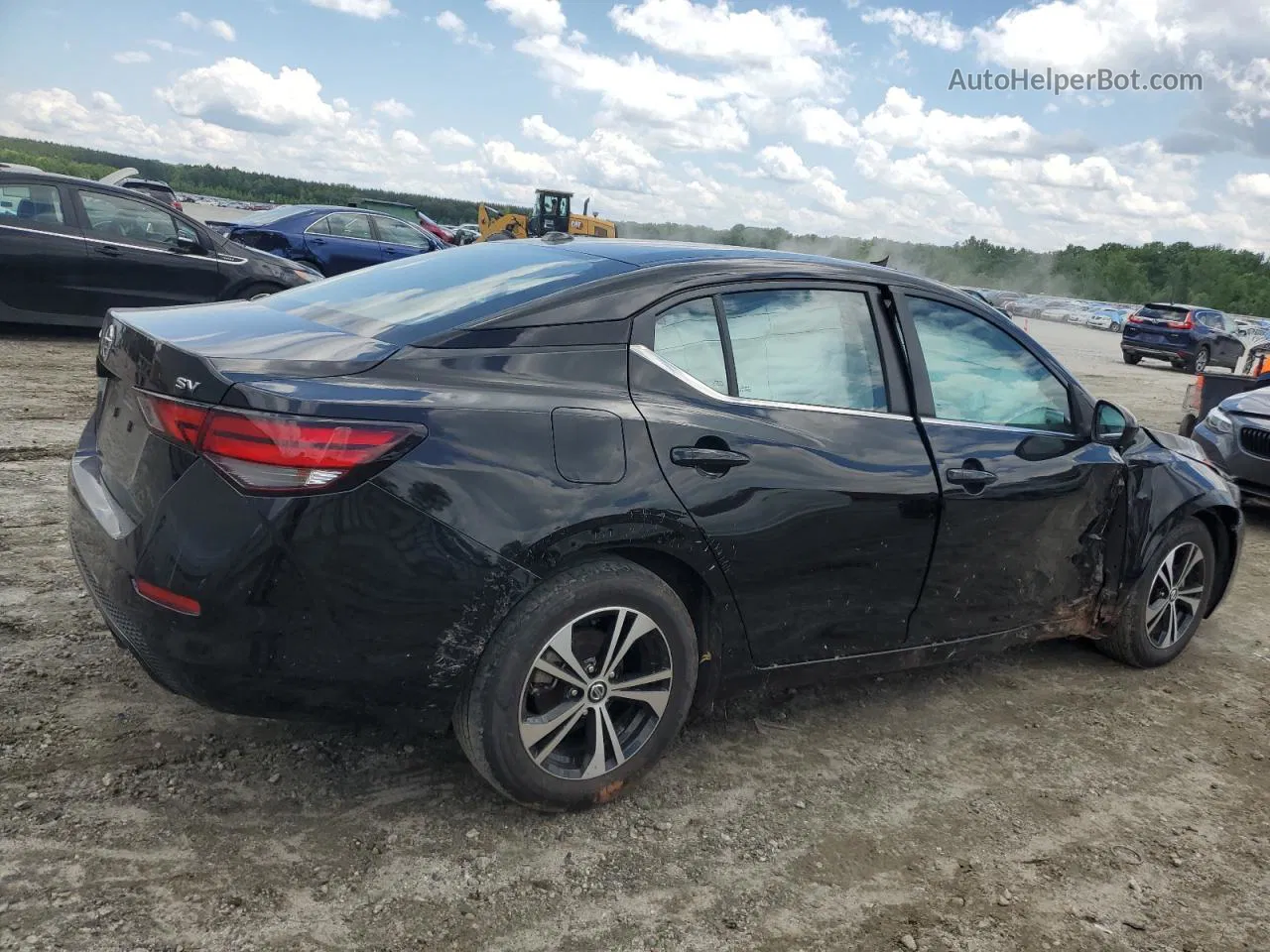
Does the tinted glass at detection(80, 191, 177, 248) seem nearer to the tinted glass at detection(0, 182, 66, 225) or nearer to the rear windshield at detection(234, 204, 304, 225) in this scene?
the tinted glass at detection(0, 182, 66, 225)

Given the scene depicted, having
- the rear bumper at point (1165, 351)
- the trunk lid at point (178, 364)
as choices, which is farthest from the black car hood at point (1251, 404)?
the rear bumper at point (1165, 351)

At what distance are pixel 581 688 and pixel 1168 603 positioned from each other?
298 centimetres

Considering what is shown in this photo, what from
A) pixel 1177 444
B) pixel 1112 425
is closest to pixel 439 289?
pixel 1112 425

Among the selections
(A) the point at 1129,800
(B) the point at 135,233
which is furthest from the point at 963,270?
(A) the point at 1129,800

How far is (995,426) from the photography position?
3.86 meters

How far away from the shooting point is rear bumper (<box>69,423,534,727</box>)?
8.25ft

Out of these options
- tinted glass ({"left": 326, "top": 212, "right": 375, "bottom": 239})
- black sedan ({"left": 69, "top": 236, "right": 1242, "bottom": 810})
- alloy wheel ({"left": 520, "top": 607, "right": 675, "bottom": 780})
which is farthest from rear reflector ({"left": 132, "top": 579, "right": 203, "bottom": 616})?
tinted glass ({"left": 326, "top": 212, "right": 375, "bottom": 239})

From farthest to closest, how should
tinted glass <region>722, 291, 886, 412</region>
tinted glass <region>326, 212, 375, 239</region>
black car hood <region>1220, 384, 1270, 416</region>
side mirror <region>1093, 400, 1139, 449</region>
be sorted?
tinted glass <region>326, 212, 375, 239</region> < black car hood <region>1220, 384, 1270, 416</region> < side mirror <region>1093, 400, 1139, 449</region> < tinted glass <region>722, 291, 886, 412</region>

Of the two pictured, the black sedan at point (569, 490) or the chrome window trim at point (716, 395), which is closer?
the black sedan at point (569, 490)

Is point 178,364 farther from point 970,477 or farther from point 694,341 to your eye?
point 970,477

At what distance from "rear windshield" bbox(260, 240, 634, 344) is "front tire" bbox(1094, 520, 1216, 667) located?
272 centimetres

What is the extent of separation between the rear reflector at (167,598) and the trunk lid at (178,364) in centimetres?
20

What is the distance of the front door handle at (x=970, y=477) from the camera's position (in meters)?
3.61

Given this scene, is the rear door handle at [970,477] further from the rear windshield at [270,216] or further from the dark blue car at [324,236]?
the rear windshield at [270,216]
